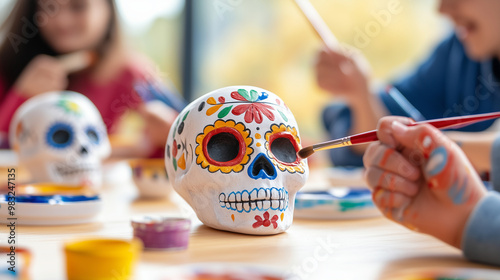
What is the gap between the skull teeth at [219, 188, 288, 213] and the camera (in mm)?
784

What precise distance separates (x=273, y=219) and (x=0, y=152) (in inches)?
58.2

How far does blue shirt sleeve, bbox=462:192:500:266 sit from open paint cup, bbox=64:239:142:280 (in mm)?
377

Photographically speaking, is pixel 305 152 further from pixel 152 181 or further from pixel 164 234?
pixel 152 181

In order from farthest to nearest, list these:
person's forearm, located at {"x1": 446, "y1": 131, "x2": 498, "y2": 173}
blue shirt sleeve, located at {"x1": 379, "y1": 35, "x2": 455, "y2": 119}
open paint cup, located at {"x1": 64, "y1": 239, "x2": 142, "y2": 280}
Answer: blue shirt sleeve, located at {"x1": 379, "y1": 35, "x2": 455, "y2": 119} → person's forearm, located at {"x1": 446, "y1": 131, "x2": 498, "y2": 173} → open paint cup, located at {"x1": 64, "y1": 239, "x2": 142, "y2": 280}

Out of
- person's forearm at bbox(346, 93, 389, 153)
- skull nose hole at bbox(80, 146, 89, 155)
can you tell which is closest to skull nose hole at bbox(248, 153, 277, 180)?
skull nose hole at bbox(80, 146, 89, 155)

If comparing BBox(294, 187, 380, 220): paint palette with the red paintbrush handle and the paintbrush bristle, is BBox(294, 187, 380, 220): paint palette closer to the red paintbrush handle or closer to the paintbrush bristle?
the paintbrush bristle

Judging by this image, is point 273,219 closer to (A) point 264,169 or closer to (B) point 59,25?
(A) point 264,169

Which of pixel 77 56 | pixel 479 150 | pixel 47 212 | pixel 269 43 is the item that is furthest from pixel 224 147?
pixel 269 43

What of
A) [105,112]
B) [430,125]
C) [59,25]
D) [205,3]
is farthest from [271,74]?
[430,125]

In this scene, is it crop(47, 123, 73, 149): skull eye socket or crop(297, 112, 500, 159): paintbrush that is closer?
crop(297, 112, 500, 159): paintbrush

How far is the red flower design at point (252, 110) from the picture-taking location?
0.82 metres

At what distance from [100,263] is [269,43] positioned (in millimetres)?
2720

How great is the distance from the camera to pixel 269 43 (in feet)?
10.3

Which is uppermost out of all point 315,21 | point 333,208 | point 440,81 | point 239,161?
point 315,21
